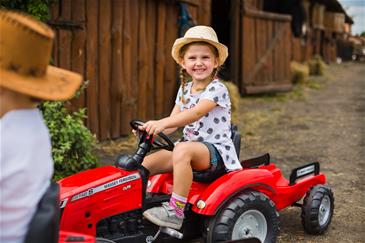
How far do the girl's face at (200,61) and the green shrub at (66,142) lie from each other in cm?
184

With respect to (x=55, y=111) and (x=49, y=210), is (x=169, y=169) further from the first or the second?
(x=55, y=111)

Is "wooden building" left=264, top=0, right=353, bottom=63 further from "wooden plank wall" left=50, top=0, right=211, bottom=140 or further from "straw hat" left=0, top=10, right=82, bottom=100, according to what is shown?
"straw hat" left=0, top=10, right=82, bottom=100

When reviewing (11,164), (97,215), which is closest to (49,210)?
(11,164)

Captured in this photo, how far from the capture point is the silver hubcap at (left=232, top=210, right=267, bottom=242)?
139 inches

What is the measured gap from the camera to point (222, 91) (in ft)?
12.0

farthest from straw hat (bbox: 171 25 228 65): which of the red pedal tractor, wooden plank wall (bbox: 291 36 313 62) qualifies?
wooden plank wall (bbox: 291 36 313 62)

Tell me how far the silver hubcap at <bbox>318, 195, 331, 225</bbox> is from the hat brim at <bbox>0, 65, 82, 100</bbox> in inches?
105

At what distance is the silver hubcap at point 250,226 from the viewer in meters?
3.53

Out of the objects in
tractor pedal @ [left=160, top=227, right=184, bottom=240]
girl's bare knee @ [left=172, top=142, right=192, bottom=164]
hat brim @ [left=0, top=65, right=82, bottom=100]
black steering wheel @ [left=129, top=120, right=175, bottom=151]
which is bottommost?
tractor pedal @ [left=160, top=227, right=184, bottom=240]

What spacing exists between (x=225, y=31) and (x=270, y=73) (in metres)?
2.48

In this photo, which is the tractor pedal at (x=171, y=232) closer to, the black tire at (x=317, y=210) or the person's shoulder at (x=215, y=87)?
the person's shoulder at (x=215, y=87)

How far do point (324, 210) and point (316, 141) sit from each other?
11.8 ft

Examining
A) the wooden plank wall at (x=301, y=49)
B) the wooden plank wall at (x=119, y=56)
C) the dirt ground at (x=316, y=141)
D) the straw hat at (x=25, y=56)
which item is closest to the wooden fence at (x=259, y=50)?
the dirt ground at (x=316, y=141)

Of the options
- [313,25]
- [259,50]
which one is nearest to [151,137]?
[259,50]
